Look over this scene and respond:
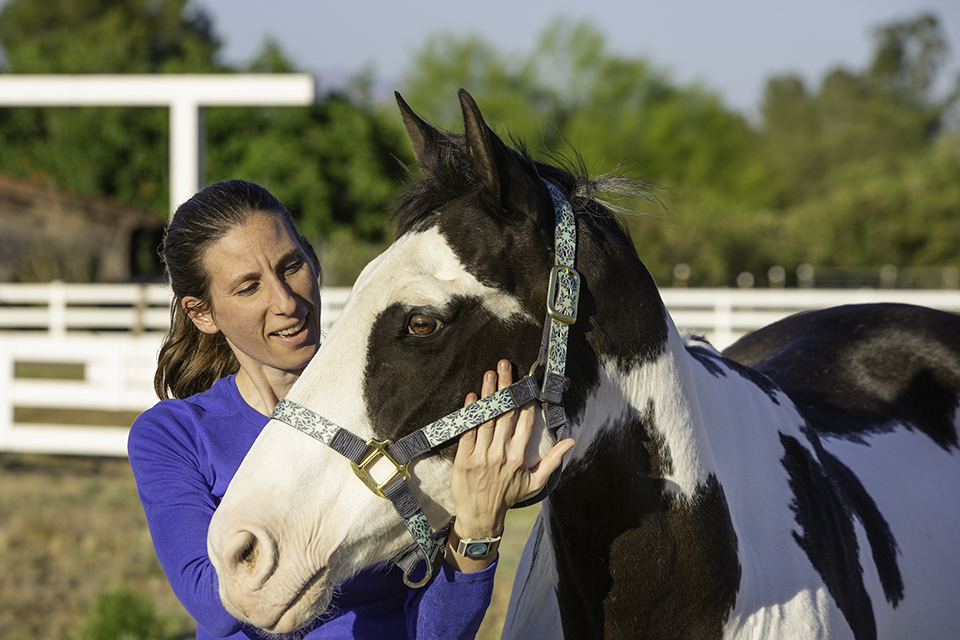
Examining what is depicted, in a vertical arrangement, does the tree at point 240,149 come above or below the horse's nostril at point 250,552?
above

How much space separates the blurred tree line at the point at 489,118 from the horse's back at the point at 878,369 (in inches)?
368

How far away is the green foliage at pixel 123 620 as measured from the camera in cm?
411

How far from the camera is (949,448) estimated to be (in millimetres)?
2822

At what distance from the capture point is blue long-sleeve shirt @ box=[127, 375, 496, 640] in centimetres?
167

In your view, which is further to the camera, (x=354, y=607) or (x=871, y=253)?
(x=871, y=253)

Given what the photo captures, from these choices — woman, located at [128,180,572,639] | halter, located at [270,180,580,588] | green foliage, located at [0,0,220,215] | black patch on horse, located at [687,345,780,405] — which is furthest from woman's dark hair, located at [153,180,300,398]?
green foliage, located at [0,0,220,215]

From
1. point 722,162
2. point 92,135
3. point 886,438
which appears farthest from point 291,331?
point 722,162

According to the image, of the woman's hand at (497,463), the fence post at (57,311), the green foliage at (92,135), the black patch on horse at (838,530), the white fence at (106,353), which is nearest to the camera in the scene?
the woman's hand at (497,463)

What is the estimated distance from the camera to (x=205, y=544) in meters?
1.72

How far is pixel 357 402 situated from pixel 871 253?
3488cm

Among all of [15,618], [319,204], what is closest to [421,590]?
[15,618]

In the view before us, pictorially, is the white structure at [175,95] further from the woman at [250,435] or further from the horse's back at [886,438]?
the woman at [250,435]

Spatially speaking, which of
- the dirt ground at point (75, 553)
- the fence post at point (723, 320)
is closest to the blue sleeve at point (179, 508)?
the dirt ground at point (75, 553)

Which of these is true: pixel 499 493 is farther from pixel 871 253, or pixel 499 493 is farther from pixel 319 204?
pixel 871 253
